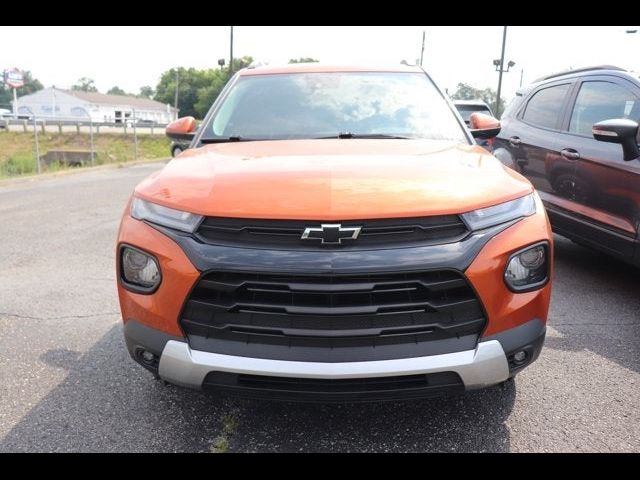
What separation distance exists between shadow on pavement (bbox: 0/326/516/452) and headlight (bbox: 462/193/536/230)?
100cm

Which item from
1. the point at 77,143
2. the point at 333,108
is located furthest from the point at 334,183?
the point at 77,143

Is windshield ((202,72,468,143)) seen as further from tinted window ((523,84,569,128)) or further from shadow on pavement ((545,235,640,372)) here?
tinted window ((523,84,569,128))

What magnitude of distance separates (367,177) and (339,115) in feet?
3.94

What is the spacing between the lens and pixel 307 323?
2.03m

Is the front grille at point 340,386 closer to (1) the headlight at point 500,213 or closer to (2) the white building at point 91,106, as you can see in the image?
(1) the headlight at point 500,213

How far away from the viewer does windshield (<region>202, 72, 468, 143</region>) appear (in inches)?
128

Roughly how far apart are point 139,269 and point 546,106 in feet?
15.2

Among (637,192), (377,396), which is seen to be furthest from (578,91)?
(377,396)

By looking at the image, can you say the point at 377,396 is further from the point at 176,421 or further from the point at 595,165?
the point at 595,165

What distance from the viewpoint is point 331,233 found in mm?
2012

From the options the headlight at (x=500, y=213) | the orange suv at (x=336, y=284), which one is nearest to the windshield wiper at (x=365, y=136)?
the orange suv at (x=336, y=284)

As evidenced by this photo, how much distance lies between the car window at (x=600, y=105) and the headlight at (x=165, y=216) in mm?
3687

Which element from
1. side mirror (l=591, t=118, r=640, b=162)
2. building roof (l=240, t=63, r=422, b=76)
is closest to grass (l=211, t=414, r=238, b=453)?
building roof (l=240, t=63, r=422, b=76)

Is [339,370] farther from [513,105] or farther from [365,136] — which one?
[513,105]
